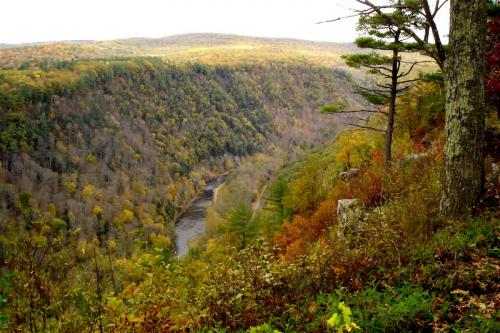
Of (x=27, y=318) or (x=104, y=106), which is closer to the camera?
(x=27, y=318)

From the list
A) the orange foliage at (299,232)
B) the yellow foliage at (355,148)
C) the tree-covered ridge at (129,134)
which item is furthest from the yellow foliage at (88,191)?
the yellow foliage at (355,148)

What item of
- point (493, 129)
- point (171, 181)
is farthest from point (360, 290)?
point (171, 181)

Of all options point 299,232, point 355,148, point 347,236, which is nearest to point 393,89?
point 347,236

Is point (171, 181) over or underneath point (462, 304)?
underneath

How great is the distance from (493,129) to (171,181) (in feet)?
296

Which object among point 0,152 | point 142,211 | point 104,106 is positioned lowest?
point 142,211

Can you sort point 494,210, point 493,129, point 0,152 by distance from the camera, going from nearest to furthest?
point 494,210
point 493,129
point 0,152

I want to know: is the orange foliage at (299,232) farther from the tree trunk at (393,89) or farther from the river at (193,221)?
the river at (193,221)

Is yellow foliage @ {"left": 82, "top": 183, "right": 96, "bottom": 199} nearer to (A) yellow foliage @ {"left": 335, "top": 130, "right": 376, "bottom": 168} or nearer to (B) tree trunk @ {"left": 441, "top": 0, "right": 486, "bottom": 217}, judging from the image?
(A) yellow foliage @ {"left": 335, "top": 130, "right": 376, "bottom": 168}

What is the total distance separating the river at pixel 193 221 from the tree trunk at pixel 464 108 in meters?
58.5

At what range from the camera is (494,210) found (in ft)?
17.1

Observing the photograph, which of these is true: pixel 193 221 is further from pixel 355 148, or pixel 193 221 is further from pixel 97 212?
pixel 355 148

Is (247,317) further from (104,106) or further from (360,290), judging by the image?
(104,106)

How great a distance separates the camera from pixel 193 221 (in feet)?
261
